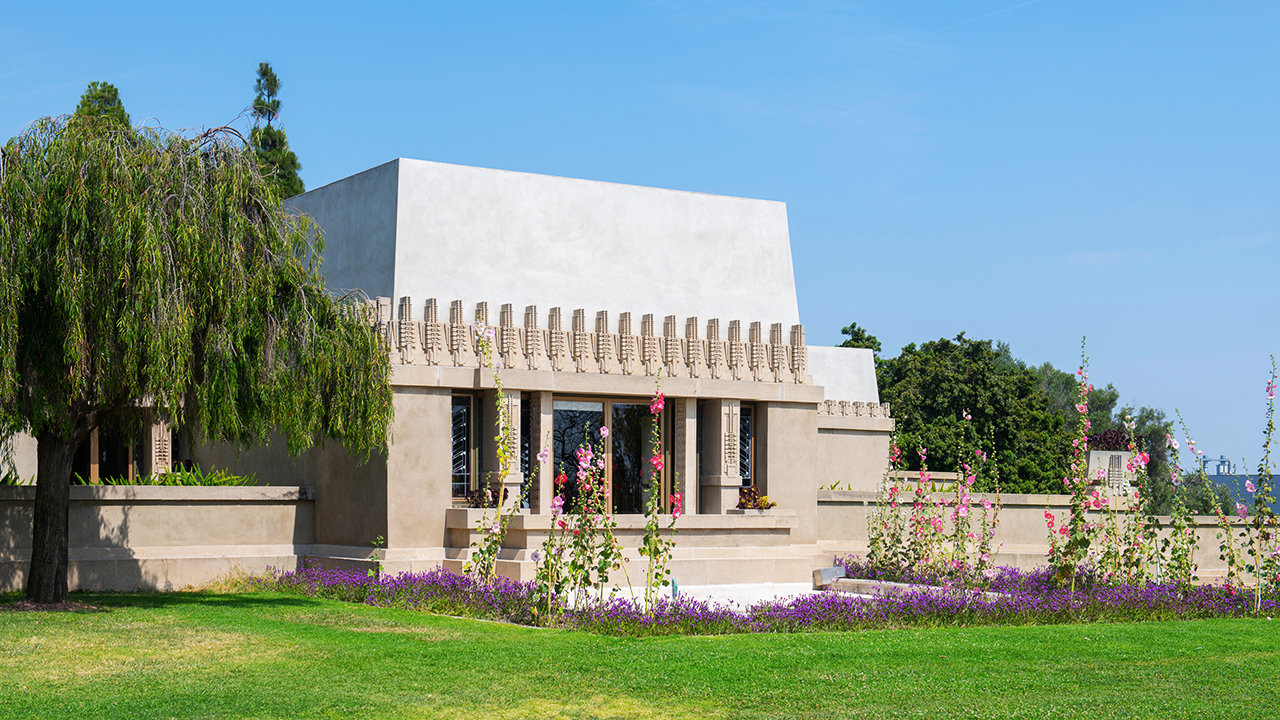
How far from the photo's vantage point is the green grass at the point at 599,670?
9.68 m

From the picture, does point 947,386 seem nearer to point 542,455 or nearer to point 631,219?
point 631,219

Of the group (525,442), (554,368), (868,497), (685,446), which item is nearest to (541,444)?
(525,442)

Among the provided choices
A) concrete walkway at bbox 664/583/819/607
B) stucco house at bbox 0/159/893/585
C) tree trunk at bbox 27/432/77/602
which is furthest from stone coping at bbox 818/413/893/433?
tree trunk at bbox 27/432/77/602

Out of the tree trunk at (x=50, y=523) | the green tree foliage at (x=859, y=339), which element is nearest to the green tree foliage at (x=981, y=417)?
the green tree foliage at (x=859, y=339)

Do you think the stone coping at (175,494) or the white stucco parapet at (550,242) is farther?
the white stucco parapet at (550,242)

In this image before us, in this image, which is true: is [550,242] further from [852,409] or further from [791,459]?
[852,409]

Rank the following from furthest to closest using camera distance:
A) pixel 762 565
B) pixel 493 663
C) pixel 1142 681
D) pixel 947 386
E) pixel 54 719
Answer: pixel 947 386 → pixel 762 565 → pixel 493 663 → pixel 1142 681 → pixel 54 719

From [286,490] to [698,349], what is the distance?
7426 mm

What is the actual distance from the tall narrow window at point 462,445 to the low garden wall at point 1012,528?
725 centimetres

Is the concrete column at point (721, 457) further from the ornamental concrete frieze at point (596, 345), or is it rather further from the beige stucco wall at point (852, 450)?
the beige stucco wall at point (852, 450)

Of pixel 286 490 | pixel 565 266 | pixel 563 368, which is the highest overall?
pixel 565 266

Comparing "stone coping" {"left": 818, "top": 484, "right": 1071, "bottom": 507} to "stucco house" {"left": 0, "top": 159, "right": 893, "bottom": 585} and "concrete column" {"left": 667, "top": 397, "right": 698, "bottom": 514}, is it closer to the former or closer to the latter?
"stucco house" {"left": 0, "top": 159, "right": 893, "bottom": 585}

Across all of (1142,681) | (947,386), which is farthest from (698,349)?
(947,386)

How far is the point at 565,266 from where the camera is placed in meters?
22.7
